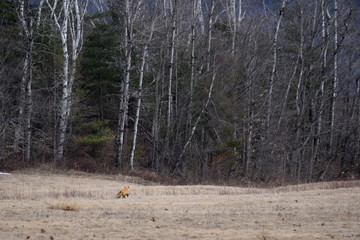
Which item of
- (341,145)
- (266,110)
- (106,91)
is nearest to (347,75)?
(341,145)

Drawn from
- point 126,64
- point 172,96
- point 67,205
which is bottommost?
point 67,205

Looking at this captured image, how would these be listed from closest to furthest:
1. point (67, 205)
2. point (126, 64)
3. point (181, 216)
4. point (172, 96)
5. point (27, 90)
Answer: point (181, 216), point (67, 205), point (126, 64), point (27, 90), point (172, 96)

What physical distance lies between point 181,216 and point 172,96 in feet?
71.4

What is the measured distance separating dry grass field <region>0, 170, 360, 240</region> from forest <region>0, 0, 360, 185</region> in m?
9.93

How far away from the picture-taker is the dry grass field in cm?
967

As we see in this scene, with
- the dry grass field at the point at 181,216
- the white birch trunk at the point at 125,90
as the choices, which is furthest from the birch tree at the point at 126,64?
the dry grass field at the point at 181,216

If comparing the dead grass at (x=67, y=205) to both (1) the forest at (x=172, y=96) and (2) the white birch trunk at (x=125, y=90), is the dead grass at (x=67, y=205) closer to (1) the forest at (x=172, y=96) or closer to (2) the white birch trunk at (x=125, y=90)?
(1) the forest at (x=172, y=96)

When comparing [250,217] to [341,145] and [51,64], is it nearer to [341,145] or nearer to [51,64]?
[51,64]

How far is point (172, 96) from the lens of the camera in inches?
1321

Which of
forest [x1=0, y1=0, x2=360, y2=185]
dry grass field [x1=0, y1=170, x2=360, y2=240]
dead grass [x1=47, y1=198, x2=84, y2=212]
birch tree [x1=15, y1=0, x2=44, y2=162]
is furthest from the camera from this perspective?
forest [x1=0, y1=0, x2=360, y2=185]

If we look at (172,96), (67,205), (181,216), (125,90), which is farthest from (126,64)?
(181,216)

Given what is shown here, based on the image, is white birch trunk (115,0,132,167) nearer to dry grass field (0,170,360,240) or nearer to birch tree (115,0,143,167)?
birch tree (115,0,143,167)

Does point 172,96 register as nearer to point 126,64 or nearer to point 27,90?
point 126,64

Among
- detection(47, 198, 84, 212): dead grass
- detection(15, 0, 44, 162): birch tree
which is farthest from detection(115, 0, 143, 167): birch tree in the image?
detection(47, 198, 84, 212): dead grass
